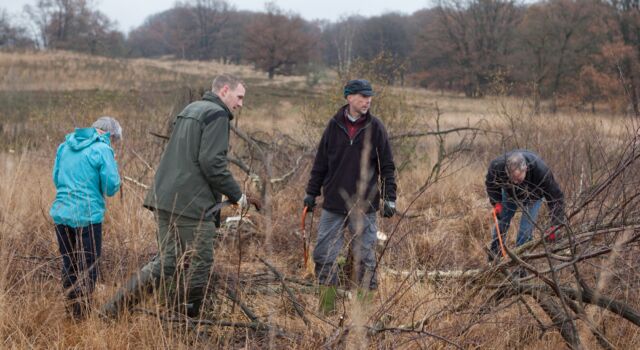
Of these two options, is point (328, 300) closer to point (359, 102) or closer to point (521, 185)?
point (359, 102)

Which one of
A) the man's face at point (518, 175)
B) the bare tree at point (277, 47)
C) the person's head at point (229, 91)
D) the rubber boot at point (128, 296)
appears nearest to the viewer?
the rubber boot at point (128, 296)

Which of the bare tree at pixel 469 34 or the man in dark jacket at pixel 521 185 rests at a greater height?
the bare tree at pixel 469 34

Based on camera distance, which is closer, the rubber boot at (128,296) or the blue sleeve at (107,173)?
the rubber boot at (128,296)

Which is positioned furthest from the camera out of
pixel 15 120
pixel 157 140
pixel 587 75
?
pixel 587 75

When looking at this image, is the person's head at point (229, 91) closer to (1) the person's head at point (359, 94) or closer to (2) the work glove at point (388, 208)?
(1) the person's head at point (359, 94)

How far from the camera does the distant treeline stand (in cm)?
Answer: 1212

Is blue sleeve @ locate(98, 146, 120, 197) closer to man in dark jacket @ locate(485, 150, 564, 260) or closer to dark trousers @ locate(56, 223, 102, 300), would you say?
dark trousers @ locate(56, 223, 102, 300)

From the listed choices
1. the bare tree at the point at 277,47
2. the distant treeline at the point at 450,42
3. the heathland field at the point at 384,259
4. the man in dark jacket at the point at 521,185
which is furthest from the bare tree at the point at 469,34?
the man in dark jacket at the point at 521,185

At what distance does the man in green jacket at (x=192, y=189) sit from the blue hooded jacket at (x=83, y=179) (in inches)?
13.4

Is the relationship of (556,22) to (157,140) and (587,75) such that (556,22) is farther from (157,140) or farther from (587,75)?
(157,140)

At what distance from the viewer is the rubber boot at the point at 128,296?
10.2 ft

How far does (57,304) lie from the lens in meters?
3.23

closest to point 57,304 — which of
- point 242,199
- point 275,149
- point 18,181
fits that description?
point 242,199

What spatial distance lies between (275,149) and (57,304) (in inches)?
198
